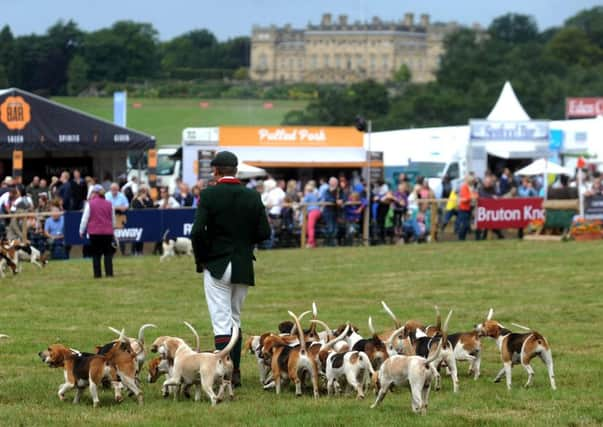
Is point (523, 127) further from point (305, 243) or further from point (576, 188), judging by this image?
point (305, 243)

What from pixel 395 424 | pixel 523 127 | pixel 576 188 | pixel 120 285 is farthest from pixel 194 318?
pixel 523 127

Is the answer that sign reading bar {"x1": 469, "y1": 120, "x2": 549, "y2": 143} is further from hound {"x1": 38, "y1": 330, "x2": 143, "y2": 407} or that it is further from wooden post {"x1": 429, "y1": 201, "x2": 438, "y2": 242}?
hound {"x1": 38, "y1": 330, "x2": 143, "y2": 407}

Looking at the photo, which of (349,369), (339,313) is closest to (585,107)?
(339,313)

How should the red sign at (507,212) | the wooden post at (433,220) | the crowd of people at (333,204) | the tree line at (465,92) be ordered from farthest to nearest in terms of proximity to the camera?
the tree line at (465,92) < the wooden post at (433,220) < the red sign at (507,212) < the crowd of people at (333,204)

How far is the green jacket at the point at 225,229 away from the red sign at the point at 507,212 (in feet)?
72.7

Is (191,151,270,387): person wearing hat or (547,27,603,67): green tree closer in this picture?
(191,151,270,387): person wearing hat

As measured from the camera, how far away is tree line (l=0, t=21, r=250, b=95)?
7719cm

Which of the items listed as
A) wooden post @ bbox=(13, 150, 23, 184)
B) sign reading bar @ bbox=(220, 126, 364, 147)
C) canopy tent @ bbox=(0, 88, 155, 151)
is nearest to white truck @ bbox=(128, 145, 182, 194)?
sign reading bar @ bbox=(220, 126, 364, 147)

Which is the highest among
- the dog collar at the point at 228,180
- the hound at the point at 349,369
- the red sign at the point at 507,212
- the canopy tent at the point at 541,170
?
the canopy tent at the point at 541,170

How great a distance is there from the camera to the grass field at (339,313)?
35.7 feet

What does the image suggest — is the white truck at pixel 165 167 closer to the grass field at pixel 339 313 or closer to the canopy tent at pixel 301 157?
the canopy tent at pixel 301 157

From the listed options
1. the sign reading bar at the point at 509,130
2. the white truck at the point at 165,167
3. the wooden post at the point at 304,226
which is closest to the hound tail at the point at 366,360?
the wooden post at the point at 304,226

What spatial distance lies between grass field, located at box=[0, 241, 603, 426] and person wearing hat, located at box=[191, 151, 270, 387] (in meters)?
0.83

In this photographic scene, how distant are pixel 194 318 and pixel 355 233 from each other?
51.3ft
